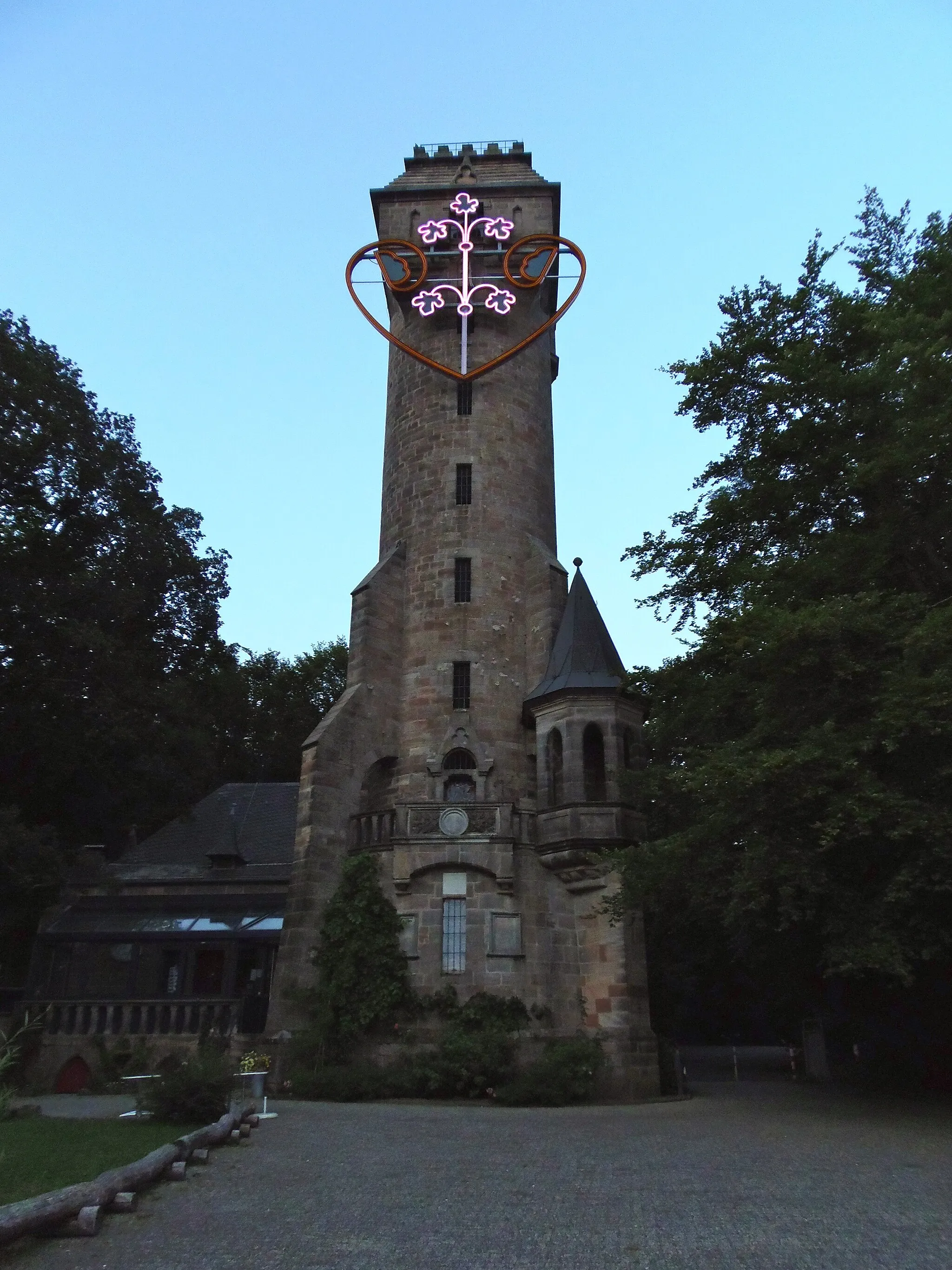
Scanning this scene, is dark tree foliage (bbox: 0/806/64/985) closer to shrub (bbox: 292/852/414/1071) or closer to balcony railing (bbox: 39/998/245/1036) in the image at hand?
balcony railing (bbox: 39/998/245/1036)

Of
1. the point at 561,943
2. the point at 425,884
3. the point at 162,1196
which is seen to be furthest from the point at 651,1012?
the point at 162,1196

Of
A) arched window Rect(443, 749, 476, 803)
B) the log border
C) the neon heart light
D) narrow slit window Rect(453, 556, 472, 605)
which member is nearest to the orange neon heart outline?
the neon heart light

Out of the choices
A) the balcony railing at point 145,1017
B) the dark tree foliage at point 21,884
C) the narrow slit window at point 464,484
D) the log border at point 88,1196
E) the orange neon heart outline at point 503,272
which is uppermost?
the orange neon heart outline at point 503,272

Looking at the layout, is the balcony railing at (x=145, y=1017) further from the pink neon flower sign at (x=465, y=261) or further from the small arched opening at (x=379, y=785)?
the pink neon flower sign at (x=465, y=261)

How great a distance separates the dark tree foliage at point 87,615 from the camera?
2520 centimetres

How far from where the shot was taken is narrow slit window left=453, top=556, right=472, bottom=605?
23281 millimetres

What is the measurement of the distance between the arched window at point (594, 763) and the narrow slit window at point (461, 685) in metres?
2.87

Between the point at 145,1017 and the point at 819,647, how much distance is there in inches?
578

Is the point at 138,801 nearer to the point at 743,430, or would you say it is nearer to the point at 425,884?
the point at 425,884

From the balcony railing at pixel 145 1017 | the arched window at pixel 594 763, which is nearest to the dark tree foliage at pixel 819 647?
the arched window at pixel 594 763

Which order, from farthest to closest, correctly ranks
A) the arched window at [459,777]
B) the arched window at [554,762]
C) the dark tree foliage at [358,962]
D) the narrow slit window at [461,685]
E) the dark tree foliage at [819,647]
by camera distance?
the narrow slit window at [461,685]
the arched window at [459,777]
the arched window at [554,762]
the dark tree foliage at [358,962]
the dark tree foliage at [819,647]

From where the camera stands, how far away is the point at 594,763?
21.3 meters

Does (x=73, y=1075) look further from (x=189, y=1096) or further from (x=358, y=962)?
(x=189, y=1096)

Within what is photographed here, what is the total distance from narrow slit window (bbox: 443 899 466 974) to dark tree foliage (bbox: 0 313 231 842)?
34.2 feet
